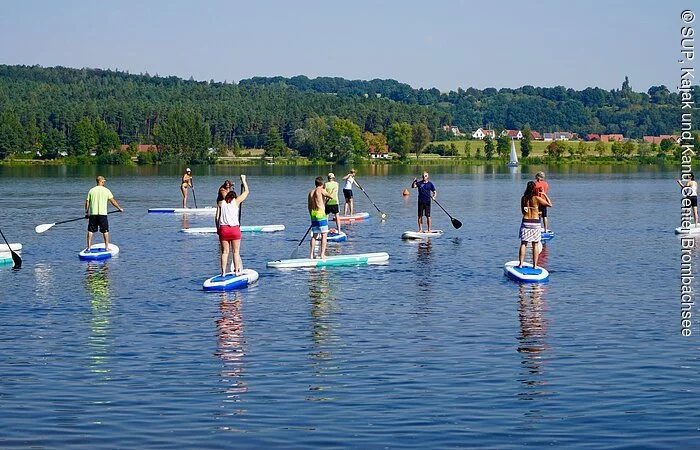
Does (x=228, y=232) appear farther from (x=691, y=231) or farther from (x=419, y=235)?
(x=691, y=231)

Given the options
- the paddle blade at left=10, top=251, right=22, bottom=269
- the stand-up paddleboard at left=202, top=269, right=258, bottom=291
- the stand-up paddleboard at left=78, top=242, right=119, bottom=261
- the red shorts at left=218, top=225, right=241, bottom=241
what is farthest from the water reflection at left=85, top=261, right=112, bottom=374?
the red shorts at left=218, top=225, right=241, bottom=241

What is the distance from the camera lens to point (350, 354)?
16219 mm

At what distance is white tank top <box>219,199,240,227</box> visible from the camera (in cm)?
2195

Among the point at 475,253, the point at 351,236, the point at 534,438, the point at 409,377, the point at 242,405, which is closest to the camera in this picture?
the point at 534,438

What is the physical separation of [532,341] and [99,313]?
26.2 feet

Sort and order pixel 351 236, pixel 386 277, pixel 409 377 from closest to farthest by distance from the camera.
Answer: pixel 409 377, pixel 386 277, pixel 351 236

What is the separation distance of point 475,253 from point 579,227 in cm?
1141

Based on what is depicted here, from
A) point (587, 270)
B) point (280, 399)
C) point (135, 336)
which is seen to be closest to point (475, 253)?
point (587, 270)

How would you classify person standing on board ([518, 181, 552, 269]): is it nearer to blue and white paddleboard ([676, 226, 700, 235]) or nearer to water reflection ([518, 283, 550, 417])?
water reflection ([518, 283, 550, 417])

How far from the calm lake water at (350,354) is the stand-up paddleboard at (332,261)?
457 mm

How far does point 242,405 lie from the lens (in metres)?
13.4

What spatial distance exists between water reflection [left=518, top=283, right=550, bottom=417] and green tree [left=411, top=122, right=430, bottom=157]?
164 m

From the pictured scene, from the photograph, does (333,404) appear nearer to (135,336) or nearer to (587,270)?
(135,336)

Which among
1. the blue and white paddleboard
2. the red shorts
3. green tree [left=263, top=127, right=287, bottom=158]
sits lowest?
the blue and white paddleboard
